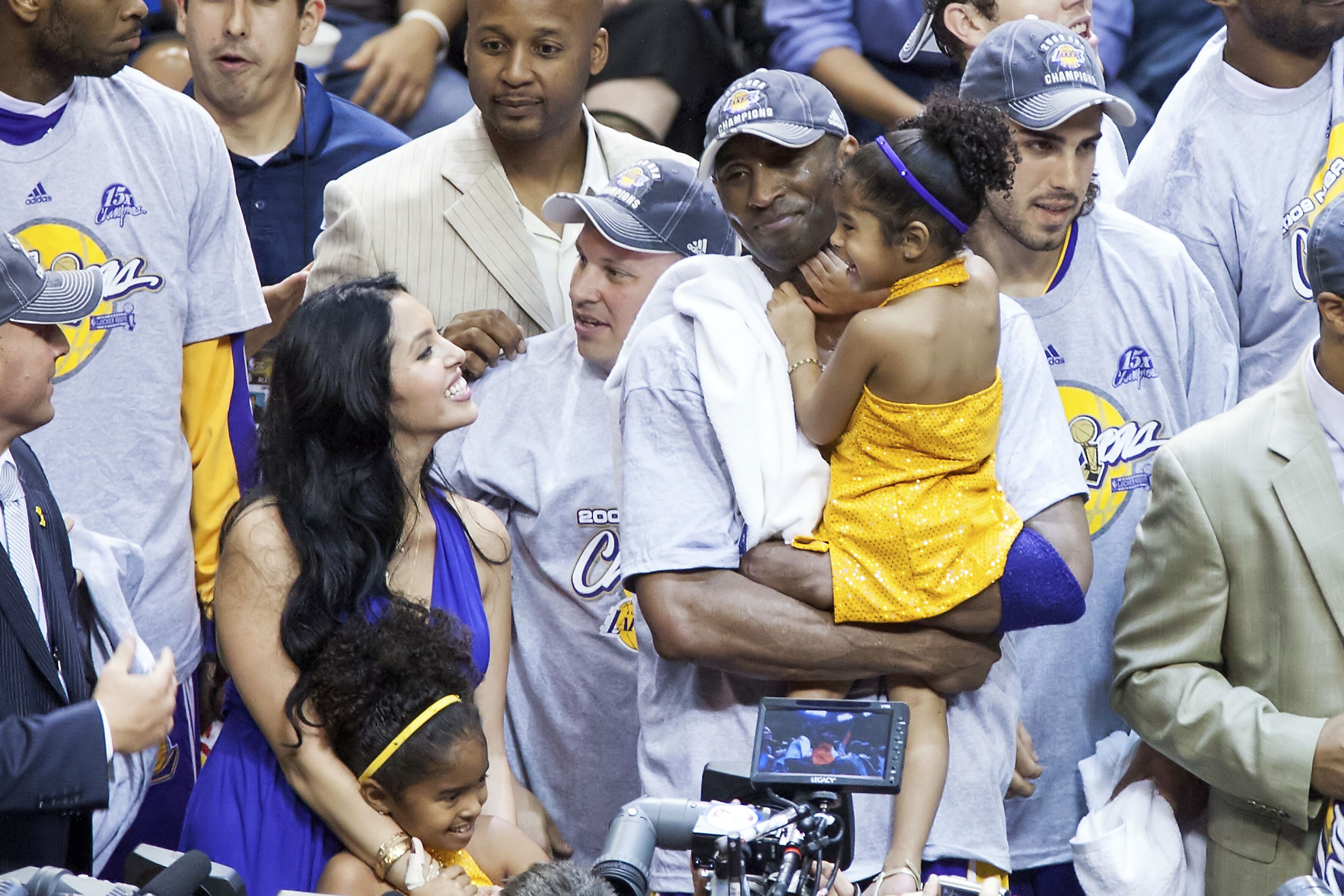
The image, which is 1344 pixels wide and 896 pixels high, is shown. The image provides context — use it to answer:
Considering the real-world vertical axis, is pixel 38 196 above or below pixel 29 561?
above

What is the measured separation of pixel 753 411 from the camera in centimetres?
290

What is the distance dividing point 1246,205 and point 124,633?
9.44 feet

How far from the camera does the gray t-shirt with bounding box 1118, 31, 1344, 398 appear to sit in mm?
4180

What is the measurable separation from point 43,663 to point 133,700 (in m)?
0.21

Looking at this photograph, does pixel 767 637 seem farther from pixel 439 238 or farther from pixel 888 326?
pixel 439 238

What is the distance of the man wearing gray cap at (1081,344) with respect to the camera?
3.63 metres

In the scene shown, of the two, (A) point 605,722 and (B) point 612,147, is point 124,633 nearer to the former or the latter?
(A) point 605,722

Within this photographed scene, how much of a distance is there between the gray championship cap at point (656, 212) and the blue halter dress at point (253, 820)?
3.21 ft

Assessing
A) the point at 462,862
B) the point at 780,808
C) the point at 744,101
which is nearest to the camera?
the point at 780,808

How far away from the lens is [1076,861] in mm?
3254

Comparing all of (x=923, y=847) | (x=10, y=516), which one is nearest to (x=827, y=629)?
(x=923, y=847)

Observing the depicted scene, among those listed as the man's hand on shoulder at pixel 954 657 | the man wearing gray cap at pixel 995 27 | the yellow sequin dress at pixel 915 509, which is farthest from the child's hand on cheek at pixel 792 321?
the man wearing gray cap at pixel 995 27

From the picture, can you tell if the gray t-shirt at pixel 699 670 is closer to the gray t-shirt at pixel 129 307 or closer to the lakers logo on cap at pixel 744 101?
the lakers logo on cap at pixel 744 101

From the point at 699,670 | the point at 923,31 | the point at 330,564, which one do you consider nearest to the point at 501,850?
the point at 699,670
